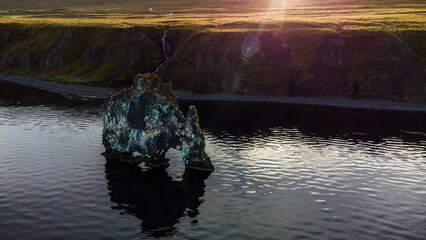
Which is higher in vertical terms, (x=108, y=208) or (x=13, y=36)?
(x=13, y=36)

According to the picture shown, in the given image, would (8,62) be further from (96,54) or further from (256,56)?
(256,56)

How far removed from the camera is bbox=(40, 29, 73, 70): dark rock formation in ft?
555

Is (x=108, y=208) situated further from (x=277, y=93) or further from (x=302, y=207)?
(x=277, y=93)

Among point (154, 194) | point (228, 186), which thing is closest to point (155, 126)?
point (154, 194)

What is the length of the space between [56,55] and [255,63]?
9497cm

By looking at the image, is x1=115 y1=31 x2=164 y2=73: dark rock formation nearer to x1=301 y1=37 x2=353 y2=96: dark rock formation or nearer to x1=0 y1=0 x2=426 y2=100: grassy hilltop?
x1=0 y1=0 x2=426 y2=100: grassy hilltop

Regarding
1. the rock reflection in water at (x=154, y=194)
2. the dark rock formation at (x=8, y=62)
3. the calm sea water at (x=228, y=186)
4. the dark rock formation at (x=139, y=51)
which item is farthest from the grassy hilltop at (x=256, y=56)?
the rock reflection in water at (x=154, y=194)

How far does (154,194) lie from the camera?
47812 millimetres

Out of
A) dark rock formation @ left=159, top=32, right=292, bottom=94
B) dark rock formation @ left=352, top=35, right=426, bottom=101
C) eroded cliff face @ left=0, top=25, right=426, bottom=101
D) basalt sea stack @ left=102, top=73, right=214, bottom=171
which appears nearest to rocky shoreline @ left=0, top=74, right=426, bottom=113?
eroded cliff face @ left=0, top=25, right=426, bottom=101

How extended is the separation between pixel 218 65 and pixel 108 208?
103 m

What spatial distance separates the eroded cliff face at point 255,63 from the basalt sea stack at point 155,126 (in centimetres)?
7694

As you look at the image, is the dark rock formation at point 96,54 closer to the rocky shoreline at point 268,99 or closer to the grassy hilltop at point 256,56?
the grassy hilltop at point 256,56

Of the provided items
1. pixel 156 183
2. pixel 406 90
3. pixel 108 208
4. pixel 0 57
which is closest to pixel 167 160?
pixel 156 183

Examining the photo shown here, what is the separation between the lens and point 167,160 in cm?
5969
